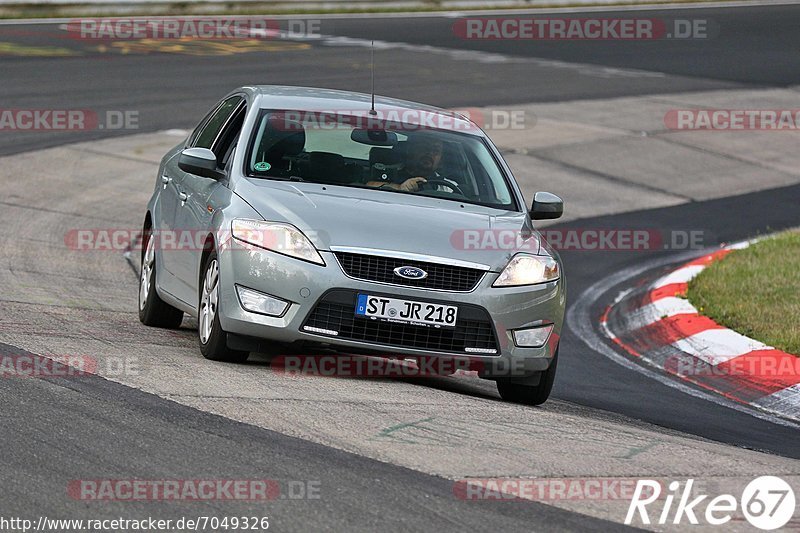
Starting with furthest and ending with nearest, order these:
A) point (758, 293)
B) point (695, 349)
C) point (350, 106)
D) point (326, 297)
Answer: point (758, 293) < point (695, 349) < point (350, 106) < point (326, 297)

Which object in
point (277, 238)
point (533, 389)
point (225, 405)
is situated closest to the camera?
point (225, 405)

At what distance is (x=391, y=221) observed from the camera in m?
7.42

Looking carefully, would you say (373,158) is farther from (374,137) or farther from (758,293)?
(758,293)

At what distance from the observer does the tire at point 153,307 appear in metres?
8.93

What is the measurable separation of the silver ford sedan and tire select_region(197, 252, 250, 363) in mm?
11

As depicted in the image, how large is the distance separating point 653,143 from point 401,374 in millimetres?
11726

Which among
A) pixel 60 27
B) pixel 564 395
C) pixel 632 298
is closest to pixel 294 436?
pixel 564 395

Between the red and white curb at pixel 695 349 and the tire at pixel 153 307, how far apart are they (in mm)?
3264

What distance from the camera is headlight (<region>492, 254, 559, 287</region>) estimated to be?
24.3ft

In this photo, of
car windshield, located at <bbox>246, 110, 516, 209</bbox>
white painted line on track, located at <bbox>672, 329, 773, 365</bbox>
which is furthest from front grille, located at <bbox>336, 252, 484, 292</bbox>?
white painted line on track, located at <bbox>672, 329, 773, 365</bbox>

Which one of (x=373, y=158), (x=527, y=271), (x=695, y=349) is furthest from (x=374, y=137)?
(x=695, y=349)

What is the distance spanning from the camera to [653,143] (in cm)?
1920

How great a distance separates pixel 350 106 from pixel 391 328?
2.00m

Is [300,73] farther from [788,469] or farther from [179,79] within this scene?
[788,469]
